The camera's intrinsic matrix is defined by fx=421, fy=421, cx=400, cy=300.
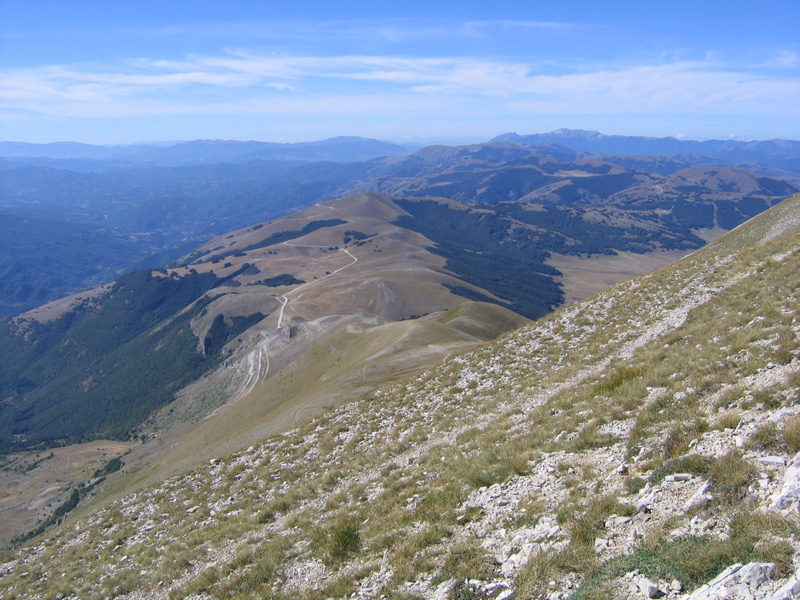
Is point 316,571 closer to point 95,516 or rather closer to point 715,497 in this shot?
point 715,497

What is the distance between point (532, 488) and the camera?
11.8m

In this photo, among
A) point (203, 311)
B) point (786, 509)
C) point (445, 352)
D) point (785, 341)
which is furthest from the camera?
point (203, 311)

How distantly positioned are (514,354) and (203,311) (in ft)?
562

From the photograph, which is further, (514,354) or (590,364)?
(514,354)

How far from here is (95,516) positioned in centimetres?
2545

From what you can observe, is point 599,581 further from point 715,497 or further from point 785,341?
point 785,341

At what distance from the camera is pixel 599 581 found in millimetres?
7328

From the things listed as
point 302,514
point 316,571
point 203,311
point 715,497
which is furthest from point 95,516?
point 203,311

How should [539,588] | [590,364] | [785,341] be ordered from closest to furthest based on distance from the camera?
[539,588], [785,341], [590,364]

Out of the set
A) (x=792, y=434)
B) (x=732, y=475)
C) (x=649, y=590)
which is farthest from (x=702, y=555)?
(x=792, y=434)

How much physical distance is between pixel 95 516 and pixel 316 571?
22015mm

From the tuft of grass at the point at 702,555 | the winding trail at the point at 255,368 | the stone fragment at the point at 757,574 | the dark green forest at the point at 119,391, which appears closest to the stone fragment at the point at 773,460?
the tuft of grass at the point at 702,555

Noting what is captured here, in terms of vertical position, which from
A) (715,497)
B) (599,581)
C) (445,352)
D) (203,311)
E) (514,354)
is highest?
(715,497)

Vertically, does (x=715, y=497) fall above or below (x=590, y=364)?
above
